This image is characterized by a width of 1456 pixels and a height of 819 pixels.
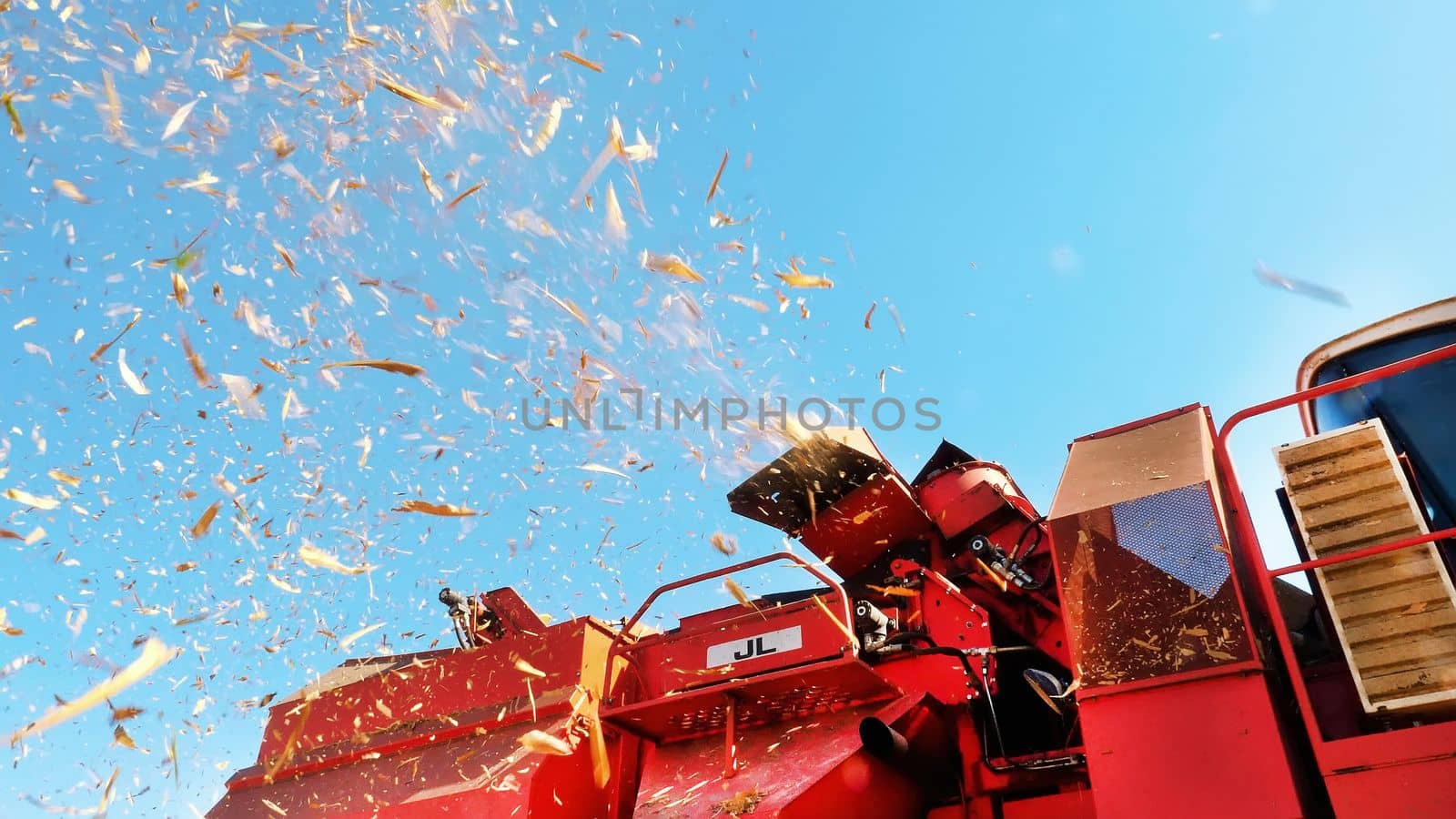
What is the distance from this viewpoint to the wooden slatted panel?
10.1 feet

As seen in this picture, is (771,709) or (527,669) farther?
(527,669)

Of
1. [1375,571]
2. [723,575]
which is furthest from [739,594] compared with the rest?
[1375,571]

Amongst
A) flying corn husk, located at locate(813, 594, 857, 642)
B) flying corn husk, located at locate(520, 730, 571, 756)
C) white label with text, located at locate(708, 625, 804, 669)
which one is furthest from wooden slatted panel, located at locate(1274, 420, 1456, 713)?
flying corn husk, located at locate(520, 730, 571, 756)

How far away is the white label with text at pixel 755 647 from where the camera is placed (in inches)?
188

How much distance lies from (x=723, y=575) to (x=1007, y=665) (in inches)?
64.7

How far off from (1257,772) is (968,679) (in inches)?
67.6

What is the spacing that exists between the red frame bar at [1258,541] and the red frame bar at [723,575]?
1.73m

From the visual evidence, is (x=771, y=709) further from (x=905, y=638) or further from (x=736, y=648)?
(x=905, y=638)

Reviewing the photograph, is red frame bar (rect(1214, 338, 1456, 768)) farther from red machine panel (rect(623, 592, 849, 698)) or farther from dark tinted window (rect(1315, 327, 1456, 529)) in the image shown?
red machine panel (rect(623, 592, 849, 698))

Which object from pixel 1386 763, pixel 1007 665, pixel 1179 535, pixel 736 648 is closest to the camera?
pixel 1386 763

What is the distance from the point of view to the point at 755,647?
486cm

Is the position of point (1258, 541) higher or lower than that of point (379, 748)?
higher

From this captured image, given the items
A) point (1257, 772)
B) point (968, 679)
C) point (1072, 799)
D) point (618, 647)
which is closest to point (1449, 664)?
point (1257, 772)

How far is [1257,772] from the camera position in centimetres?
298
